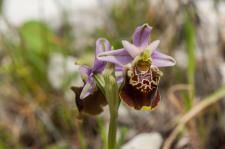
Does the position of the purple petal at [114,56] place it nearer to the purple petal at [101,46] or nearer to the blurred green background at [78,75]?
the purple petal at [101,46]

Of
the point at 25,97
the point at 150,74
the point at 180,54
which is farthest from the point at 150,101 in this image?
the point at 180,54

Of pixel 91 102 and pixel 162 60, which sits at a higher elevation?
pixel 162 60

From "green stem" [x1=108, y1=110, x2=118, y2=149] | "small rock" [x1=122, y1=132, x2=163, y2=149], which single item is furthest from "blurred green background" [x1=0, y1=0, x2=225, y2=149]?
"green stem" [x1=108, y1=110, x2=118, y2=149]

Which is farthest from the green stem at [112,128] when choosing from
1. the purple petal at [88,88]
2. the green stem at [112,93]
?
the purple petal at [88,88]

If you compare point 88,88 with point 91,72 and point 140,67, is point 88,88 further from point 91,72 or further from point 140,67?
point 140,67

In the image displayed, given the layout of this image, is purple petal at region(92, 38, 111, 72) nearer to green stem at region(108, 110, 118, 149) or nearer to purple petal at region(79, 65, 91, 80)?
purple petal at region(79, 65, 91, 80)

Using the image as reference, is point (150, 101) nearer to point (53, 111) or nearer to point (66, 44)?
point (53, 111)

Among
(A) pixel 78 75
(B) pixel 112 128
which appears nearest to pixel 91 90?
(B) pixel 112 128

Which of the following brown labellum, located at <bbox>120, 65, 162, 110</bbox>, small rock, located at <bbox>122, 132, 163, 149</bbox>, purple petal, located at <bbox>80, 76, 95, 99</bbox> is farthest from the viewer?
small rock, located at <bbox>122, 132, 163, 149</bbox>
